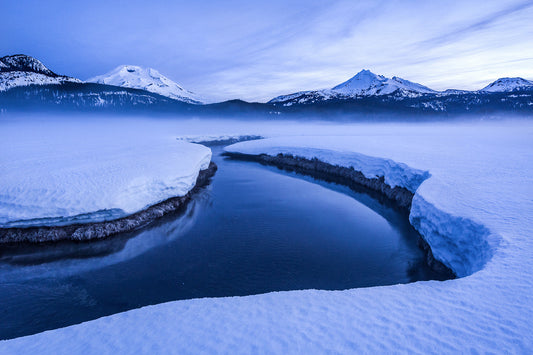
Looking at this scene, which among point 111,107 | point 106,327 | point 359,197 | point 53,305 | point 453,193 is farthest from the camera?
point 111,107

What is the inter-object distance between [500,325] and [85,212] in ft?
36.5

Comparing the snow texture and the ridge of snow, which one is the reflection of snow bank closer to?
the snow texture

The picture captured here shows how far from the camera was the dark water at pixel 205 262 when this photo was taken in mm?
6270

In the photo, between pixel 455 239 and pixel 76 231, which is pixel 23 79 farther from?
pixel 455 239

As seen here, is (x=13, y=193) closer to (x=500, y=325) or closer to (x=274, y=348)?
(x=274, y=348)

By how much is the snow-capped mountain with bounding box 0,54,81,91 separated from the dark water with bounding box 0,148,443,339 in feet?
332

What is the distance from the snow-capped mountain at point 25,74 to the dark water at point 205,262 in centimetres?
10127

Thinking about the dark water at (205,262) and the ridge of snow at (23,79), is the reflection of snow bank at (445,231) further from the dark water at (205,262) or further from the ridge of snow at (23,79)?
the ridge of snow at (23,79)

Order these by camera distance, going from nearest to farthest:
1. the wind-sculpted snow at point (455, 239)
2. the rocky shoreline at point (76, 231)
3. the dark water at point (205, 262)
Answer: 1. the wind-sculpted snow at point (455, 239)
2. the dark water at point (205, 262)
3. the rocky shoreline at point (76, 231)

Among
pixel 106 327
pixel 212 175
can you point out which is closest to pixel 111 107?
pixel 212 175

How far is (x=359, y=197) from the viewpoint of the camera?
48.1 ft

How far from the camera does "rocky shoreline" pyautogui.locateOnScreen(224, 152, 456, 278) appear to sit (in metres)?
8.44

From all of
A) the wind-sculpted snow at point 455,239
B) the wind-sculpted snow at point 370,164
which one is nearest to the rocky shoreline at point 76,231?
the wind-sculpted snow at point 455,239

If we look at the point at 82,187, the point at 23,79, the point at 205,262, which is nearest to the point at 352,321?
the point at 205,262
